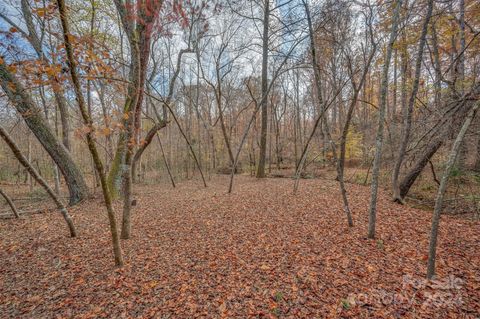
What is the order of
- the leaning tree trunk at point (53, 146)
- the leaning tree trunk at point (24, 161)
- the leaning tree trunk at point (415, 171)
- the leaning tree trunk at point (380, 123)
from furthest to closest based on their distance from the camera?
the leaning tree trunk at point (415, 171) → the leaning tree trunk at point (53, 146) → the leaning tree trunk at point (380, 123) → the leaning tree trunk at point (24, 161)

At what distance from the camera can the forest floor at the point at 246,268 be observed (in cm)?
246

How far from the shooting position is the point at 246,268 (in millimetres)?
3189

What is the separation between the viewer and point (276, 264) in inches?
127

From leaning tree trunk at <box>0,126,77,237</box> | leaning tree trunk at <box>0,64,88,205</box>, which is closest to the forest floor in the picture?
leaning tree trunk at <box>0,126,77,237</box>

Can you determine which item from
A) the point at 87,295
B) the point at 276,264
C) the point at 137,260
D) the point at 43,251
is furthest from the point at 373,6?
the point at 43,251

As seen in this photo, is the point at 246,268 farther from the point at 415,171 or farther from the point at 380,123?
the point at 415,171

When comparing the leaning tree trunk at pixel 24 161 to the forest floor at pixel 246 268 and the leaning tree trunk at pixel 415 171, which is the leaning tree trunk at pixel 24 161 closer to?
the forest floor at pixel 246 268

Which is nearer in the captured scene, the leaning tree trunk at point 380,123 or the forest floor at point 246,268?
the forest floor at point 246,268

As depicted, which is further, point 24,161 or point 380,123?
point 380,123

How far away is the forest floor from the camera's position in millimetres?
2461

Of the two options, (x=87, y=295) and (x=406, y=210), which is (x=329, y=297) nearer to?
(x=87, y=295)

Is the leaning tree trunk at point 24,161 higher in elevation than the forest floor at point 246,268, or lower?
higher

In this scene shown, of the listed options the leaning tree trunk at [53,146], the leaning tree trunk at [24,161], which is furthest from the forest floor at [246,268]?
the leaning tree trunk at [53,146]

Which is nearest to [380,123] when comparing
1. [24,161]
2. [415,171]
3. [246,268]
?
[246,268]
